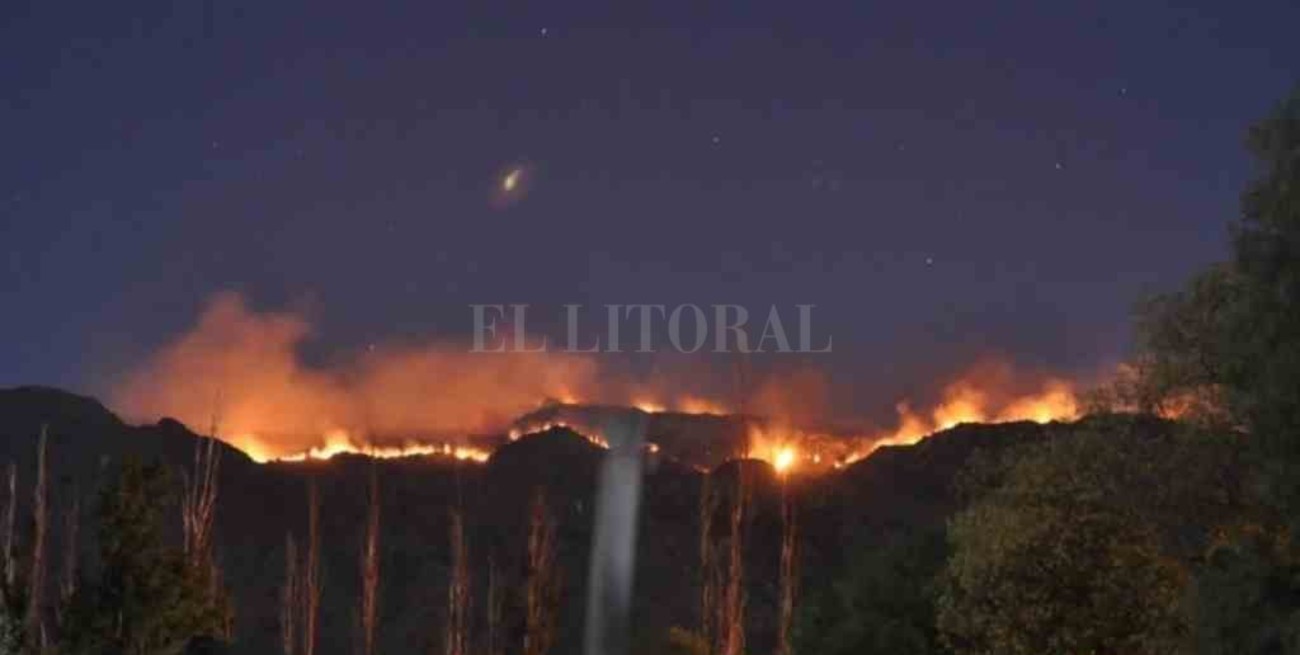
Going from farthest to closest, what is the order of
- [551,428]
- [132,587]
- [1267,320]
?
[551,428] < [132,587] < [1267,320]

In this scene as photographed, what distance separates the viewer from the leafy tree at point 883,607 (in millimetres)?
33125

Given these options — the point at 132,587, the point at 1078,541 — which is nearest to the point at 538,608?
the point at 132,587

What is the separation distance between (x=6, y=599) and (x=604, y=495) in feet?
262

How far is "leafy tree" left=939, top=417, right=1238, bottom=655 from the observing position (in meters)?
20.8

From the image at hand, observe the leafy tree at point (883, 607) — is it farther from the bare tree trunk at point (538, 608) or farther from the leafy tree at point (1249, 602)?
the bare tree trunk at point (538, 608)

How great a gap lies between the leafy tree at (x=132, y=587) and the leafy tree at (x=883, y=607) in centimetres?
1511

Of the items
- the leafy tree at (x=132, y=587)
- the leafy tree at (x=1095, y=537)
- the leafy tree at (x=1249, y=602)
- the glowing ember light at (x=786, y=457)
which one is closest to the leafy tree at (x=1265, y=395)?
the leafy tree at (x=1249, y=602)

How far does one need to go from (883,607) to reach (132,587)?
670 inches

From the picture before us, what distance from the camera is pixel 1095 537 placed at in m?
22.7

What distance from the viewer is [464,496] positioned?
10981 cm

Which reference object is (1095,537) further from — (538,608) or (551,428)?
(551,428)

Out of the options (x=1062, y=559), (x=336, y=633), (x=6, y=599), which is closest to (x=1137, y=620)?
(x=1062, y=559)

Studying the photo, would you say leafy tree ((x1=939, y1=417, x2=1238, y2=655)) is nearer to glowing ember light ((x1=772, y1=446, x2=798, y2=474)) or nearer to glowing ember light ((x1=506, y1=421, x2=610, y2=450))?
glowing ember light ((x1=772, y1=446, x2=798, y2=474))

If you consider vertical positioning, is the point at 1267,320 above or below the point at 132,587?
above
